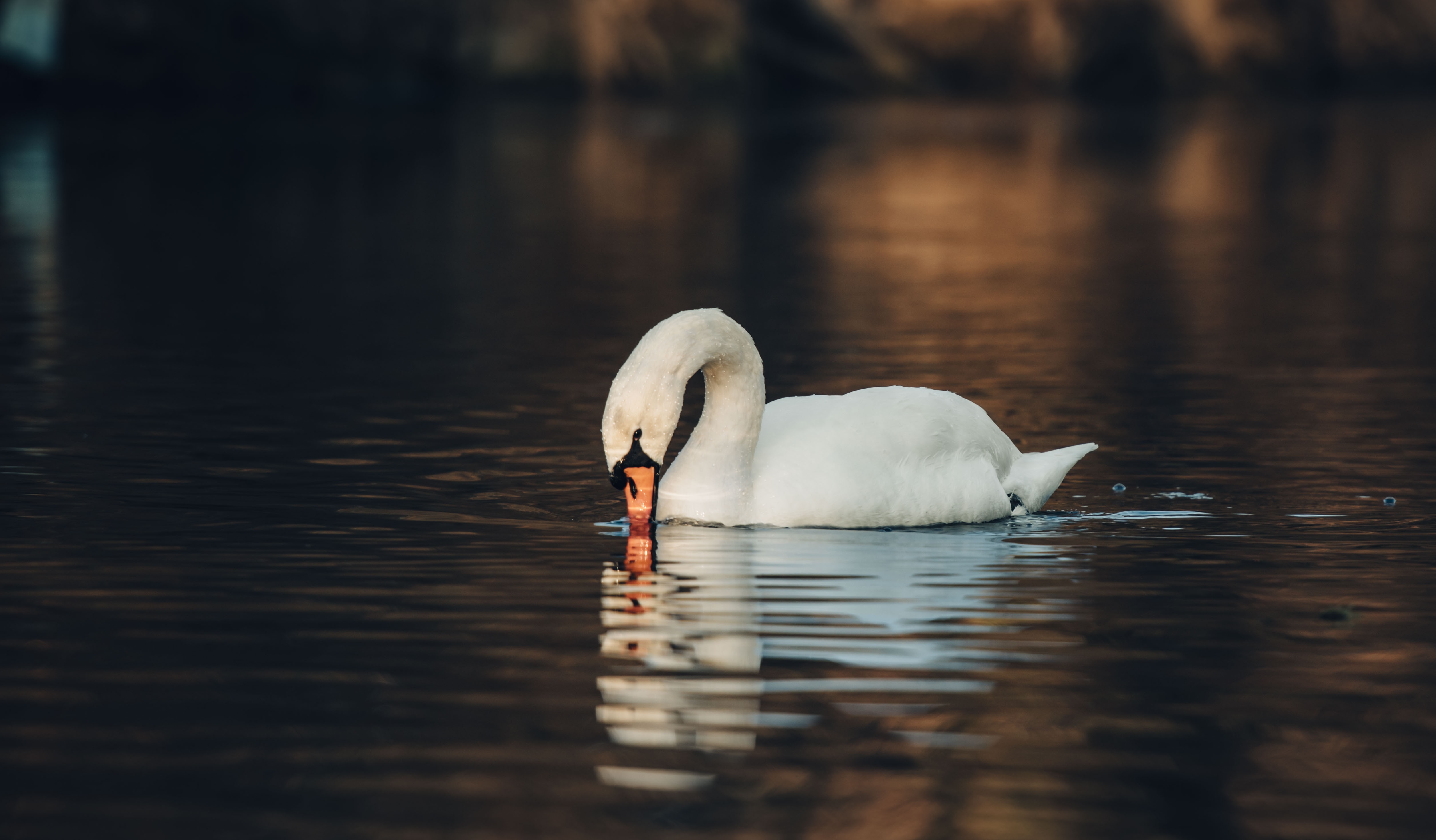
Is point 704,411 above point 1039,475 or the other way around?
above

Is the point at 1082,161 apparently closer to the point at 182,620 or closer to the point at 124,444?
the point at 124,444

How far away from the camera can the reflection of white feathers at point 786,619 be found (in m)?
6.60

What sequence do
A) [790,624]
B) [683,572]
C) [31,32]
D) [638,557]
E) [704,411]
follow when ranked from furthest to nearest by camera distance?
[31,32]
[704,411]
[638,557]
[683,572]
[790,624]

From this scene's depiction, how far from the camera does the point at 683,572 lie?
28.5 feet

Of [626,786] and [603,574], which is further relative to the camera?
[603,574]

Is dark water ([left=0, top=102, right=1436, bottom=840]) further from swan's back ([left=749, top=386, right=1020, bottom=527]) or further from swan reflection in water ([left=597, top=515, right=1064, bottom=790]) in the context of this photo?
swan's back ([left=749, top=386, right=1020, bottom=527])

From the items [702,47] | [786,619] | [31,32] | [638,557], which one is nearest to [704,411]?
[638,557]

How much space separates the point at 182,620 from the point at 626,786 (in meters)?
2.48

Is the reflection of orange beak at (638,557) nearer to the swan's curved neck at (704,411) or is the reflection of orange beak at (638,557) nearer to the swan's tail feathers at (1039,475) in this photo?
the swan's curved neck at (704,411)

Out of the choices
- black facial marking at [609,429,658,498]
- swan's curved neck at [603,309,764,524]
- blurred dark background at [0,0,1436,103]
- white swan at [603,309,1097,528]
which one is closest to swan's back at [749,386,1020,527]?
white swan at [603,309,1097,528]

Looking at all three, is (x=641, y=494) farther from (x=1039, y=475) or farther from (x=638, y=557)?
(x=1039, y=475)

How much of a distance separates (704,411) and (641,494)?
0.76 meters

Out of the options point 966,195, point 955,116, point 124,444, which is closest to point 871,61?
point 955,116

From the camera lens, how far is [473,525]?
960cm
